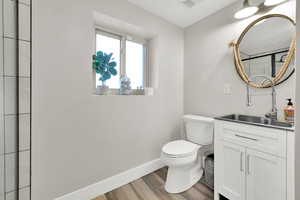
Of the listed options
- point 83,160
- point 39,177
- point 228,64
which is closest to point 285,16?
point 228,64

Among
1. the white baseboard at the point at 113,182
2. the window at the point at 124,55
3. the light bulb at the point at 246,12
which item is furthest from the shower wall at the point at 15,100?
the light bulb at the point at 246,12

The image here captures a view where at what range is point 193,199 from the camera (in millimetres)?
1532

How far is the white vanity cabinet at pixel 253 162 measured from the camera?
1.04m

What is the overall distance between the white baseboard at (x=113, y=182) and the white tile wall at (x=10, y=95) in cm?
91

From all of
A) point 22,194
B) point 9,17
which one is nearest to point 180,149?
point 22,194

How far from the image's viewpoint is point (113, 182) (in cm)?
168

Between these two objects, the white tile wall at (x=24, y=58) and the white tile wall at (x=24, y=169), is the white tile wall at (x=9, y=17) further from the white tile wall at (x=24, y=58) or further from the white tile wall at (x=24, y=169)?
the white tile wall at (x=24, y=169)

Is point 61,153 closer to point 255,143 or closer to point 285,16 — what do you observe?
point 255,143

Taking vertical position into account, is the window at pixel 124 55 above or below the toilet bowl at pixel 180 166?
above

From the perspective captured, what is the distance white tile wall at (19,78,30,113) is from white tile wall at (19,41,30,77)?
5 centimetres

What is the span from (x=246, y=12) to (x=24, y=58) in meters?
2.13

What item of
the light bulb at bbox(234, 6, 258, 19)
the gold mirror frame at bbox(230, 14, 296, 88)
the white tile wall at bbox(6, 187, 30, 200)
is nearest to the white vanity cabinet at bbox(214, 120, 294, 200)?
the gold mirror frame at bbox(230, 14, 296, 88)

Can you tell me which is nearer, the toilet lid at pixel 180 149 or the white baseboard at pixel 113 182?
the white baseboard at pixel 113 182

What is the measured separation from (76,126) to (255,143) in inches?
64.1
